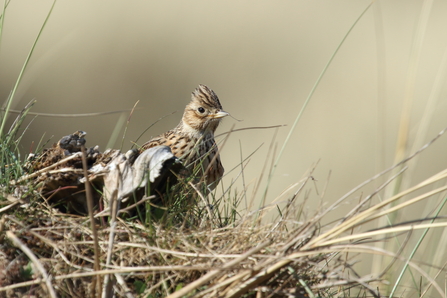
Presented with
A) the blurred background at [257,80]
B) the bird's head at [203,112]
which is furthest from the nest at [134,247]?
the blurred background at [257,80]

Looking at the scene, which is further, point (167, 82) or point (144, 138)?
point (167, 82)

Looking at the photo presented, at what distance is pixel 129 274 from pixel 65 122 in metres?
9.94

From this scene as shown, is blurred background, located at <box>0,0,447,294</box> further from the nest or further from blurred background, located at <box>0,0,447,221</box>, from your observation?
the nest

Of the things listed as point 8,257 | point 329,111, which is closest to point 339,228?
point 8,257

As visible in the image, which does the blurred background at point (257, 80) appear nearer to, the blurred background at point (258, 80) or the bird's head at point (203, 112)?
the blurred background at point (258, 80)

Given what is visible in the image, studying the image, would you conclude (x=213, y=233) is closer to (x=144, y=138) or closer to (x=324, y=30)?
(x=144, y=138)

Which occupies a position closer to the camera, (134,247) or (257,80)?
(134,247)

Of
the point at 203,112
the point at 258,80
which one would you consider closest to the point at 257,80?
the point at 258,80

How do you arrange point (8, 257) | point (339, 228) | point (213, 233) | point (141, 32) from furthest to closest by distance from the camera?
point (141, 32) → point (213, 233) → point (8, 257) → point (339, 228)

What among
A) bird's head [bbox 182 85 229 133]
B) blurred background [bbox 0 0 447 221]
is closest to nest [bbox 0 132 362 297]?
bird's head [bbox 182 85 229 133]

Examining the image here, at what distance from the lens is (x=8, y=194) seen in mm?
2061

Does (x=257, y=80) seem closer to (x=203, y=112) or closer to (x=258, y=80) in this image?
(x=258, y=80)

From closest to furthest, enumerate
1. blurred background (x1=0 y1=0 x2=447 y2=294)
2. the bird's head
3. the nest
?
the nest
the bird's head
blurred background (x1=0 y1=0 x2=447 y2=294)

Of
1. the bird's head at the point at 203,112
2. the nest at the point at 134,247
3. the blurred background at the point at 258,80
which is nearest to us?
the nest at the point at 134,247
